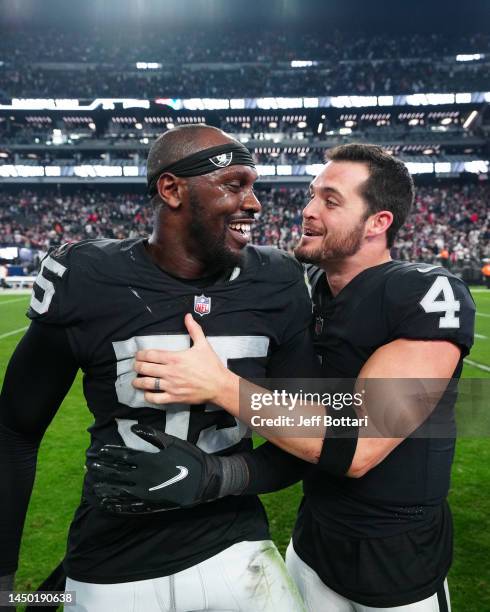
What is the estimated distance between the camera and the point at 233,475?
1454mm

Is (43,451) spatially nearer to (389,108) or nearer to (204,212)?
(204,212)

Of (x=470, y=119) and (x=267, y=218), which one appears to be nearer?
(x=267, y=218)

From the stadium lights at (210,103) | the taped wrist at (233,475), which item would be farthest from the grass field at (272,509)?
the stadium lights at (210,103)

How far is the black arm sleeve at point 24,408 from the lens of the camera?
1.57 metres

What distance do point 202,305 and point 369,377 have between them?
57cm

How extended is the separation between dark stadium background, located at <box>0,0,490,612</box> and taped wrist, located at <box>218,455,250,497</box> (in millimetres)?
24091

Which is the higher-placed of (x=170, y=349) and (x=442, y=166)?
(x=170, y=349)

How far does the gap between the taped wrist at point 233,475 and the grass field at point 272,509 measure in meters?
0.69

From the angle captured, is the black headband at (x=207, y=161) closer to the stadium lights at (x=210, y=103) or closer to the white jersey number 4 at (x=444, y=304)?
the white jersey number 4 at (x=444, y=304)

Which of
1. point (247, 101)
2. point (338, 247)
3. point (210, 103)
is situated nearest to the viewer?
point (338, 247)

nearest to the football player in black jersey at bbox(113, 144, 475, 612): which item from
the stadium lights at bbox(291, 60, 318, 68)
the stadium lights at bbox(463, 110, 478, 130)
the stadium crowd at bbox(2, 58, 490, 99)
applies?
the stadium crowd at bbox(2, 58, 490, 99)

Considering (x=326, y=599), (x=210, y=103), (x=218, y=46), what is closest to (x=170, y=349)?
(x=326, y=599)

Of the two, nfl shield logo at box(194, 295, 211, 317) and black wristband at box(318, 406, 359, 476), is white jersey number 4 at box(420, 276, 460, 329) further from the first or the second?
nfl shield logo at box(194, 295, 211, 317)

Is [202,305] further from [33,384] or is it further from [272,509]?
[272,509]
